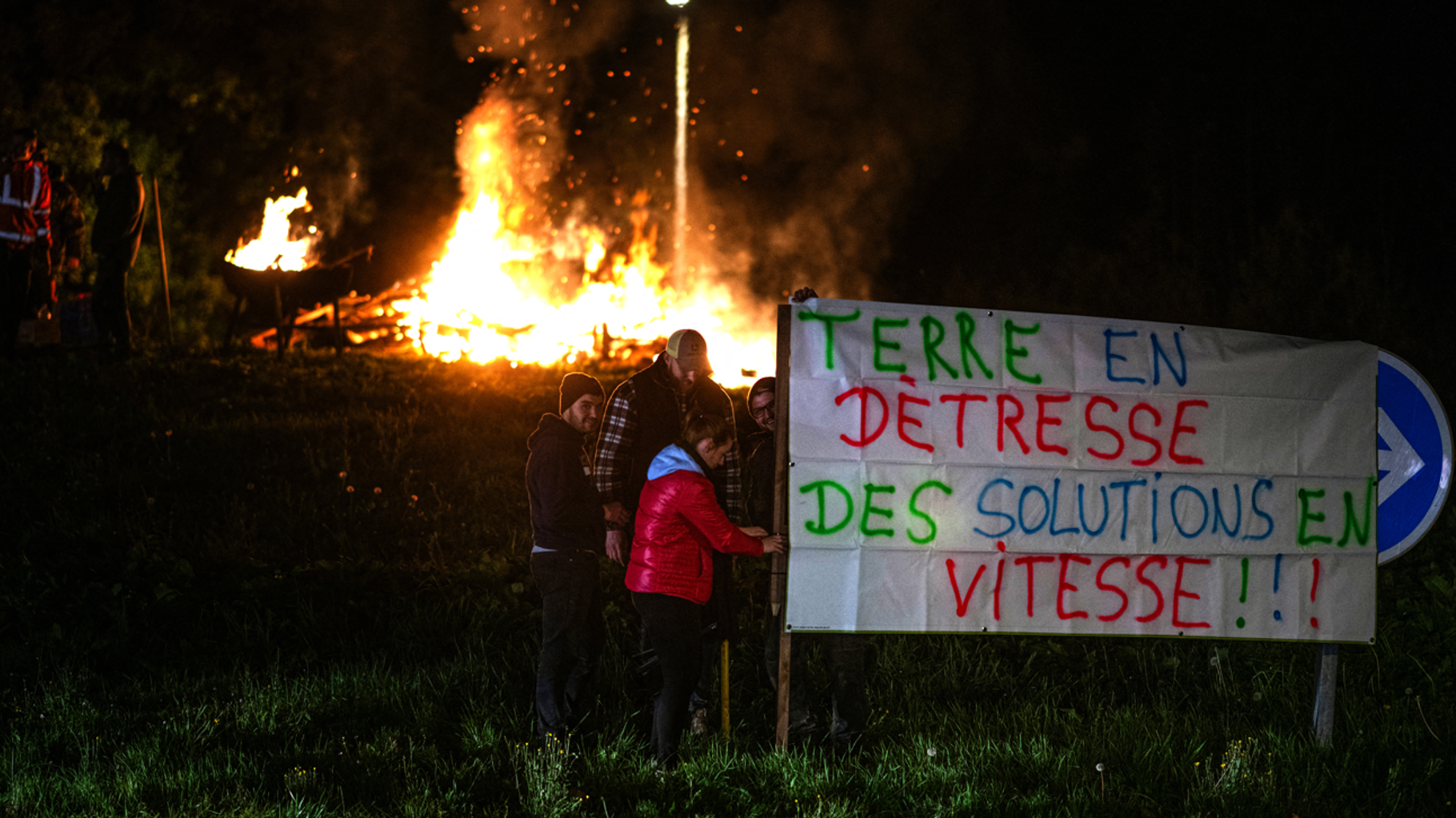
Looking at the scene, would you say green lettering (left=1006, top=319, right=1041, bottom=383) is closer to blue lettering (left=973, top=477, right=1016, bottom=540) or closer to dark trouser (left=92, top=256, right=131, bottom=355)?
blue lettering (left=973, top=477, right=1016, bottom=540)

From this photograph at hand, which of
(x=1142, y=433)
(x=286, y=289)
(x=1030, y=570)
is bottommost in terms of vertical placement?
(x=1030, y=570)

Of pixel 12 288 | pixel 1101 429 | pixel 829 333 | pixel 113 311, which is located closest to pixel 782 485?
pixel 829 333

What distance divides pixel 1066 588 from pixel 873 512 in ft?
3.14

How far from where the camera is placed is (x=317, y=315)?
19.2 metres

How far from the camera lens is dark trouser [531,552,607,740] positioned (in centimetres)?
541

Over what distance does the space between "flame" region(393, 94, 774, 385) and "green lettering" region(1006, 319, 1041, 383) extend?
1102 centimetres

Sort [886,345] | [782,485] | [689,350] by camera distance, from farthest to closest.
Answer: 1. [689,350]
2. [886,345]
3. [782,485]

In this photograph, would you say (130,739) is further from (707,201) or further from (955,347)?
(707,201)

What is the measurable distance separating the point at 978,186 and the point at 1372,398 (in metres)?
19.8

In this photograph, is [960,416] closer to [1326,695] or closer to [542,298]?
[1326,695]

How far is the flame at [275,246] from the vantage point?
18.1 metres

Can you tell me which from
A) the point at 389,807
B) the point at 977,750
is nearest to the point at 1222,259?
the point at 977,750

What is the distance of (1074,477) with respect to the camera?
532 centimetres

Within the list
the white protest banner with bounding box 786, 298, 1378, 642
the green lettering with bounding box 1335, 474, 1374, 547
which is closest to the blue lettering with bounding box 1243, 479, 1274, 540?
the white protest banner with bounding box 786, 298, 1378, 642
